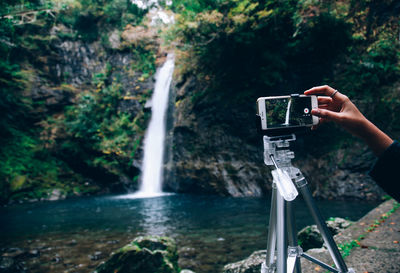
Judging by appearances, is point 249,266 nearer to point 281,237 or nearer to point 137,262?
point 137,262

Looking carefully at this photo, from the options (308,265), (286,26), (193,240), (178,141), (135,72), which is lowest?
(193,240)

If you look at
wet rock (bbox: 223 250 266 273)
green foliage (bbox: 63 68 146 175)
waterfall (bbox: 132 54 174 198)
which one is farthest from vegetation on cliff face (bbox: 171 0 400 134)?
wet rock (bbox: 223 250 266 273)

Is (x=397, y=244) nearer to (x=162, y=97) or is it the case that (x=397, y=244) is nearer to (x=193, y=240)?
(x=193, y=240)

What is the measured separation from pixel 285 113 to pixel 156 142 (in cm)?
1386

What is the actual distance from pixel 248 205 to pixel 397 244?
6.15 metres

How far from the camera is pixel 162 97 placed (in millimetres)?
15227

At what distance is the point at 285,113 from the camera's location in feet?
4.24

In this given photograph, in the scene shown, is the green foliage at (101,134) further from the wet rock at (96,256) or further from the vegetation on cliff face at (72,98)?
the wet rock at (96,256)

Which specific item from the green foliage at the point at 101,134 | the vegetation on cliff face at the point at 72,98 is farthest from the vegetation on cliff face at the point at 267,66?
the vegetation on cliff face at the point at 72,98

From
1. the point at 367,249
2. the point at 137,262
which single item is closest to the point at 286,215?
the point at 367,249

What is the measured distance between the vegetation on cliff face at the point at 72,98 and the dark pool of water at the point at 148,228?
4.68m

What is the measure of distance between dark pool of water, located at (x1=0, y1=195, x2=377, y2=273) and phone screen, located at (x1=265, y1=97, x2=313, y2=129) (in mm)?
3691

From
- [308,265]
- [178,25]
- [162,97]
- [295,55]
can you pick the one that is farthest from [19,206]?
[295,55]

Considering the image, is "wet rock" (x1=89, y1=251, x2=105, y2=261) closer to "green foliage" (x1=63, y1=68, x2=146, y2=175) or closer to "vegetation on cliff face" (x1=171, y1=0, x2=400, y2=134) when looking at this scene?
"vegetation on cliff face" (x1=171, y1=0, x2=400, y2=134)
